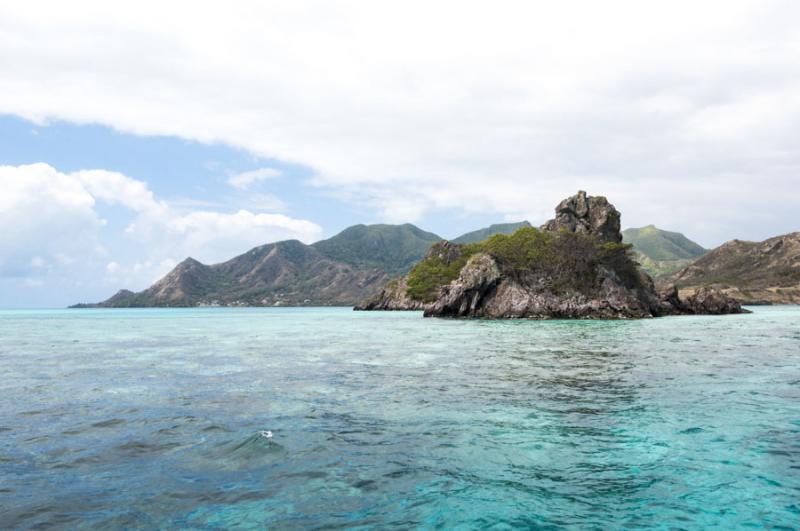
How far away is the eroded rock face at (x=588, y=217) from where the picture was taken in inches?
5370

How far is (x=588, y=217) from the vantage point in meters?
141

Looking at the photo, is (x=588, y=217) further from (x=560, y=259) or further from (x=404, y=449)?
(x=404, y=449)

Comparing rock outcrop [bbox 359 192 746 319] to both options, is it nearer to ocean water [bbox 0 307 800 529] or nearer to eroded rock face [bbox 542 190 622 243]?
eroded rock face [bbox 542 190 622 243]

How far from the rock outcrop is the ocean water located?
85934 mm

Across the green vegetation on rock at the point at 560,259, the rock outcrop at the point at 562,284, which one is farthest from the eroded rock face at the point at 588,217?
the green vegetation on rock at the point at 560,259

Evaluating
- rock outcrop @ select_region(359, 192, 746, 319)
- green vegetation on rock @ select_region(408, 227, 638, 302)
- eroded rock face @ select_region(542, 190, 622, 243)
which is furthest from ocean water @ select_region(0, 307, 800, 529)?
eroded rock face @ select_region(542, 190, 622, 243)

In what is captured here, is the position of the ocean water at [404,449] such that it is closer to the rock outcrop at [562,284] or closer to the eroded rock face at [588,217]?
the rock outcrop at [562,284]

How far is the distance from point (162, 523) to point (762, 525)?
10.8 metres

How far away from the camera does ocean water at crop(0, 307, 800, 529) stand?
30.5ft

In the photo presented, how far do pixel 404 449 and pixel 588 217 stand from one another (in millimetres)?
140370

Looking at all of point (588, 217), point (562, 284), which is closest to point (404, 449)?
point (562, 284)

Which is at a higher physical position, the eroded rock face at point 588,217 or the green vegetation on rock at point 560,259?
the eroded rock face at point 588,217

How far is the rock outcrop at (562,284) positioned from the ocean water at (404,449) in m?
85.9

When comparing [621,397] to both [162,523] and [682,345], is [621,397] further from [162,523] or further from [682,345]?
[682,345]
